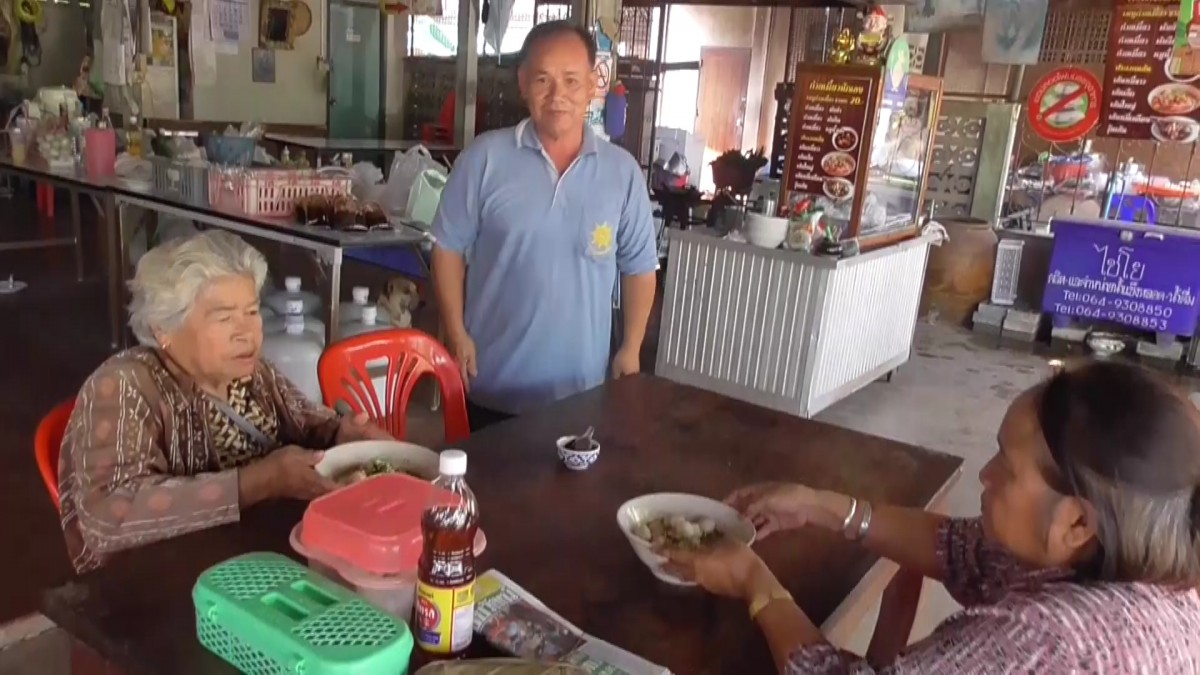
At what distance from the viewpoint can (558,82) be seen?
2.10m

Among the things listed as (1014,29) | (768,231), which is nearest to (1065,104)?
(1014,29)

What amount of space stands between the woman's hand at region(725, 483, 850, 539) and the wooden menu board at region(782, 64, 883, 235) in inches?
111

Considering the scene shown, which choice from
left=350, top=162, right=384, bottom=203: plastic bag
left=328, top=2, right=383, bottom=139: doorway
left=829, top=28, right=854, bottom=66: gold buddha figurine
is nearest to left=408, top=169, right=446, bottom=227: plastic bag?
left=350, top=162, right=384, bottom=203: plastic bag

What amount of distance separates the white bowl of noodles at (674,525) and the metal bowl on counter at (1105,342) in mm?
5274

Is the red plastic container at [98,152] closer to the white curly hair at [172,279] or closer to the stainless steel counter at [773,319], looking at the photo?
the stainless steel counter at [773,319]

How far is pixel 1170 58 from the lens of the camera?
5484 millimetres

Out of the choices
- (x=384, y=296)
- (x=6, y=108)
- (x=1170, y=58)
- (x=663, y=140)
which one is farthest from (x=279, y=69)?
(x=1170, y=58)

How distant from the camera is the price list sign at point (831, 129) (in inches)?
159

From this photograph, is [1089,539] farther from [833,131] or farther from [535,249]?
[833,131]

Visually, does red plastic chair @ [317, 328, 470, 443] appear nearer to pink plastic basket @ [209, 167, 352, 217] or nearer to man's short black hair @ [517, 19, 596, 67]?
man's short black hair @ [517, 19, 596, 67]

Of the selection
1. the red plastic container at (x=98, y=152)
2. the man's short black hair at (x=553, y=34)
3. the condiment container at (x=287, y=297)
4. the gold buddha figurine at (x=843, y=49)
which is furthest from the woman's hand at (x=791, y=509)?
the red plastic container at (x=98, y=152)

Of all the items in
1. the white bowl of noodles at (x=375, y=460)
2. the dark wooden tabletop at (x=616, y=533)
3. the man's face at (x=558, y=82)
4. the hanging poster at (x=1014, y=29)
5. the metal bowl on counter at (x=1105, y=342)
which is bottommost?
the metal bowl on counter at (x=1105, y=342)

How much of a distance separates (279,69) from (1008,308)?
6508mm

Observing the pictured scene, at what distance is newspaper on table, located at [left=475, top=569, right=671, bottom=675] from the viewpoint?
110cm
